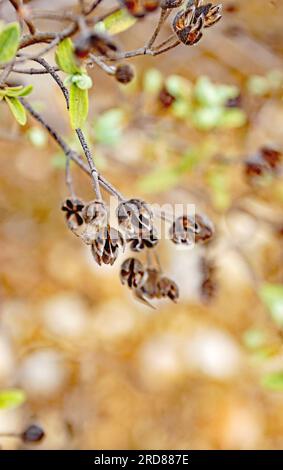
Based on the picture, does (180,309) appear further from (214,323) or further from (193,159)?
(193,159)

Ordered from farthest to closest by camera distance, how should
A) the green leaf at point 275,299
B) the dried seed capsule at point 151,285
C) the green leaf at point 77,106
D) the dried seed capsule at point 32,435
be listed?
1. the green leaf at point 275,299
2. the dried seed capsule at point 32,435
3. the dried seed capsule at point 151,285
4. the green leaf at point 77,106

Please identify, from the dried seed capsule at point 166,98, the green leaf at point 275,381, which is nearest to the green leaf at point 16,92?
the green leaf at point 275,381

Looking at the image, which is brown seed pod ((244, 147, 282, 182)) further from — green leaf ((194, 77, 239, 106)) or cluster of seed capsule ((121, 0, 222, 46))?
cluster of seed capsule ((121, 0, 222, 46))

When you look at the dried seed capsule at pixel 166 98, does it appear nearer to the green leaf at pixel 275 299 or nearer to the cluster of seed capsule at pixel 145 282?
the green leaf at pixel 275 299

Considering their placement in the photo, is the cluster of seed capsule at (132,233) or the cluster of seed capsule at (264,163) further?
the cluster of seed capsule at (264,163)

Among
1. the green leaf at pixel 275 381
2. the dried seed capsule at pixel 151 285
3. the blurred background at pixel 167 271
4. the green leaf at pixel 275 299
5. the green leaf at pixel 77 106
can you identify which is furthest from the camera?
the blurred background at pixel 167 271

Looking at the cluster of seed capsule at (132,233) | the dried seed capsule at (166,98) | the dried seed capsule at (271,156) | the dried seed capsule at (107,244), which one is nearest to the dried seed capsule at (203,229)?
the cluster of seed capsule at (132,233)

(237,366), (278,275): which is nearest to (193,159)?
(278,275)

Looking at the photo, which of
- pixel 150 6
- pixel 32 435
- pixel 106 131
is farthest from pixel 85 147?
pixel 106 131

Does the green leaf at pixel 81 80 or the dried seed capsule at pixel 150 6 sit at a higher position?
A: the green leaf at pixel 81 80

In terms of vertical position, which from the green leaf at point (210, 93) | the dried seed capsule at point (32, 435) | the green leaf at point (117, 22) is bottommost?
the dried seed capsule at point (32, 435)
